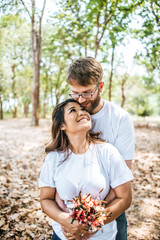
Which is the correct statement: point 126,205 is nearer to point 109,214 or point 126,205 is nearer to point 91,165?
point 109,214

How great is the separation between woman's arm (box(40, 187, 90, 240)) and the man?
0.79 metres

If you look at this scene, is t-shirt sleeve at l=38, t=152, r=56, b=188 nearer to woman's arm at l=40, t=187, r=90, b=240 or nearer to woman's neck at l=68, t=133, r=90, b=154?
woman's arm at l=40, t=187, r=90, b=240

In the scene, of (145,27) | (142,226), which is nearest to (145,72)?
(145,27)

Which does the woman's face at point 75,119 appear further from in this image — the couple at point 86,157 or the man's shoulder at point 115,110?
the man's shoulder at point 115,110

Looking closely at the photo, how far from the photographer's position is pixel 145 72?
19516mm

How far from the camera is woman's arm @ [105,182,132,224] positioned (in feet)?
5.74

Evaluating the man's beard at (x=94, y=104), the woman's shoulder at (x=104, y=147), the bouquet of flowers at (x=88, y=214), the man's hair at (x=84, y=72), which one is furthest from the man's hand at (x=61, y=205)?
the man's hair at (x=84, y=72)

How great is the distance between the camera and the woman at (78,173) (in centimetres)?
178

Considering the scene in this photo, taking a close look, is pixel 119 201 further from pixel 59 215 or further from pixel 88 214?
pixel 59 215

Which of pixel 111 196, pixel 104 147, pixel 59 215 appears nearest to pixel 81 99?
pixel 104 147

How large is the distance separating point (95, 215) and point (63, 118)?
1013mm

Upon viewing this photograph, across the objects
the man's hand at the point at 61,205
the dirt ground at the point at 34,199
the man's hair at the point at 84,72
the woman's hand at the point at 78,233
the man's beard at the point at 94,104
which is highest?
the man's hair at the point at 84,72

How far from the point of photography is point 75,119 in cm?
195

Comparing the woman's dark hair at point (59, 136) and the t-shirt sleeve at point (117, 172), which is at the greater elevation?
the woman's dark hair at point (59, 136)
